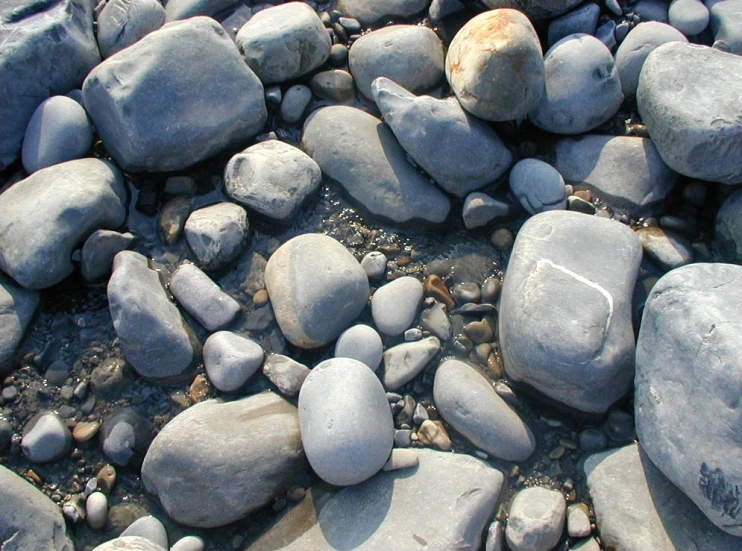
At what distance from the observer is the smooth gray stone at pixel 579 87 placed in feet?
9.99

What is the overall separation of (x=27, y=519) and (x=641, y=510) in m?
2.24

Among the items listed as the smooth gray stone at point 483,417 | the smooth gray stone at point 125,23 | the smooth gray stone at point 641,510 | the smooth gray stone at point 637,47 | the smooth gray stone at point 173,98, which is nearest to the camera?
the smooth gray stone at point 641,510

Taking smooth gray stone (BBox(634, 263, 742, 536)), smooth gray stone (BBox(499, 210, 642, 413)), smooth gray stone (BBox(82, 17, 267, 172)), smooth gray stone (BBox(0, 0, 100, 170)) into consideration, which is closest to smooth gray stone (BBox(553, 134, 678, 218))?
smooth gray stone (BBox(499, 210, 642, 413))

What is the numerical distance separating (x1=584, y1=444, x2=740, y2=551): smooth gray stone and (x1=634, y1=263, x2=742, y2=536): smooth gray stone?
102mm

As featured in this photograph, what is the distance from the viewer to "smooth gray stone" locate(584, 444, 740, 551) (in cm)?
226

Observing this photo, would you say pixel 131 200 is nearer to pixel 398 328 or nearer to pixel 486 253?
pixel 398 328

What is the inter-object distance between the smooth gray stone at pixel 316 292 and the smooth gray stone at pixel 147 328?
16.6 inches

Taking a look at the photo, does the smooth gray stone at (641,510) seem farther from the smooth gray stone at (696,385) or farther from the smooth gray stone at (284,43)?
the smooth gray stone at (284,43)

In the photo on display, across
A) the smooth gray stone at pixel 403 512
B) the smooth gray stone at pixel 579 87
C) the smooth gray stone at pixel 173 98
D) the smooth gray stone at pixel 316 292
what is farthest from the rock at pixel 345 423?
the smooth gray stone at pixel 579 87

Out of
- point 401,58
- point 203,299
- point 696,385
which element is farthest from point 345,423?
point 401,58

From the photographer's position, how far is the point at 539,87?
2.96 m

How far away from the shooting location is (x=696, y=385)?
2.20m

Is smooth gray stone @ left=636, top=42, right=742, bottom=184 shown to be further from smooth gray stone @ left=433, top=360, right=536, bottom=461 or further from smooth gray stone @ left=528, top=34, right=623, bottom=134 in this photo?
smooth gray stone @ left=433, top=360, right=536, bottom=461

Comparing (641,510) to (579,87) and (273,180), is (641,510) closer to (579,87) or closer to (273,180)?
(579,87)
